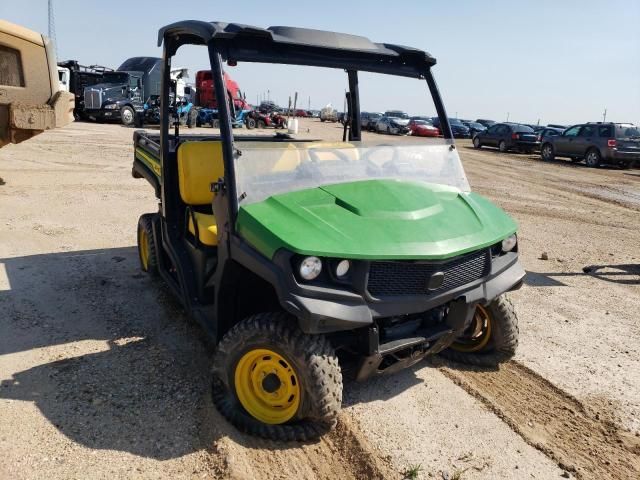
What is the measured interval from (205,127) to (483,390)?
70.7 feet

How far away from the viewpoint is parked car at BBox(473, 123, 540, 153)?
843 inches

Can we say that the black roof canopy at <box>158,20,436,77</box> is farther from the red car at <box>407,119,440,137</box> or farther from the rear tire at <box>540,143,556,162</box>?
the red car at <box>407,119,440,137</box>

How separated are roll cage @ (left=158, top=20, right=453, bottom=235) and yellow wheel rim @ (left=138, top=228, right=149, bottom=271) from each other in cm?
142

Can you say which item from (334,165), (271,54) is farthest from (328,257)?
(271,54)

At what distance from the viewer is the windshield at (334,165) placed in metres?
3.02

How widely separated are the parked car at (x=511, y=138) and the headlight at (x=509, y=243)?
774 inches

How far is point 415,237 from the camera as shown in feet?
9.02

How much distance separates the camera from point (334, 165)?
333cm

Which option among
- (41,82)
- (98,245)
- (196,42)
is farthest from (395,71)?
(41,82)

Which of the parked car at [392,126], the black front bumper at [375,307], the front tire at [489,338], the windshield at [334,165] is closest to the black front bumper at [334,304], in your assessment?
the black front bumper at [375,307]

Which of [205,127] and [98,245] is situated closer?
[98,245]

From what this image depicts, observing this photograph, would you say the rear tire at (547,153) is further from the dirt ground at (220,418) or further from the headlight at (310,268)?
the headlight at (310,268)

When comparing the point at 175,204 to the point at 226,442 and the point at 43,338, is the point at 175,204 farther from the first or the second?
the point at 226,442

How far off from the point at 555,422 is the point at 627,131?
16539 mm
